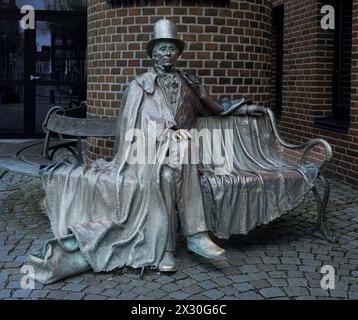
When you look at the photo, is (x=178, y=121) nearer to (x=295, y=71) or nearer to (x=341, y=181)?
(x=341, y=181)

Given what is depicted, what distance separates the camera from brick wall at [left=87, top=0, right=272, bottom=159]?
5742 mm

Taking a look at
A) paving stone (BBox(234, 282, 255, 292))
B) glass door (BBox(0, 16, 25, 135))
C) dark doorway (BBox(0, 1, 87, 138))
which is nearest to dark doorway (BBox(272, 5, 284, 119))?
dark doorway (BBox(0, 1, 87, 138))

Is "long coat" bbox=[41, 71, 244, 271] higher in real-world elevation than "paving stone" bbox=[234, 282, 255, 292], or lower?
higher

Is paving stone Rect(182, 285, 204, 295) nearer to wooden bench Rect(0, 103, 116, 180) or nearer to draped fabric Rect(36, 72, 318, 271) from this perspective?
draped fabric Rect(36, 72, 318, 271)

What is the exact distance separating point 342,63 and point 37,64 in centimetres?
590

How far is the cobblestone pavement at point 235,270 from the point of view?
3.81m

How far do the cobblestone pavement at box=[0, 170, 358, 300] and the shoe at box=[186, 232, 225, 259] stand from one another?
0.14 m

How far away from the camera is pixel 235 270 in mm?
4254

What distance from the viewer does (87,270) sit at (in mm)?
4164

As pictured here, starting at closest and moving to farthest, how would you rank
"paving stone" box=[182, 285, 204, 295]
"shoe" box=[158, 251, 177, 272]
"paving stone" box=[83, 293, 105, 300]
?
"paving stone" box=[83, 293, 105, 300] → "paving stone" box=[182, 285, 204, 295] → "shoe" box=[158, 251, 177, 272]

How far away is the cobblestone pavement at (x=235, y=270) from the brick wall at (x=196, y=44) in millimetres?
1334

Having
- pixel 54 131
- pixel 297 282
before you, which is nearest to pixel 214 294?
pixel 297 282

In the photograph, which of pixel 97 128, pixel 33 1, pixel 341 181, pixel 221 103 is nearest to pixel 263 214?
pixel 221 103
